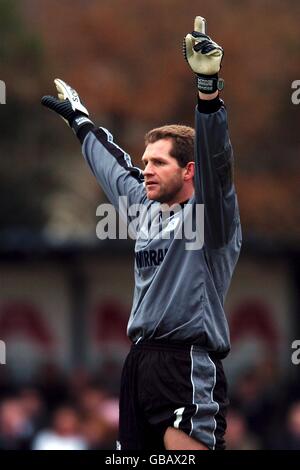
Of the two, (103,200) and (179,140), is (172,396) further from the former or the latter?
(103,200)

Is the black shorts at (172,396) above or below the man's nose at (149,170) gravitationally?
below

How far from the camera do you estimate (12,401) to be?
15.6m

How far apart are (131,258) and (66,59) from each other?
12134 millimetres

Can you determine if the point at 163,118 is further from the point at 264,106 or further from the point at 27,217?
the point at 27,217

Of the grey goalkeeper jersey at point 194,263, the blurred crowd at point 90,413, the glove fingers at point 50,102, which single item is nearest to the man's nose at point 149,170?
the grey goalkeeper jersey at point 194,263

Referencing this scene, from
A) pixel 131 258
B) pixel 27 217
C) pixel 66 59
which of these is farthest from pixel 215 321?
Answer: pixel 27 217

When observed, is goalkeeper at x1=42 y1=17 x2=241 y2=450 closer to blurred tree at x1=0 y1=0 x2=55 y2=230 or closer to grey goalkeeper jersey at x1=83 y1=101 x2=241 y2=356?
grey goalkeeper jersey at x1=83 y1=101 x2=241 y2=356

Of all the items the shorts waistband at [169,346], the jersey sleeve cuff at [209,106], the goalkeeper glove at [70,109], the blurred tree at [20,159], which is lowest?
the shorts waistband at [169,346]

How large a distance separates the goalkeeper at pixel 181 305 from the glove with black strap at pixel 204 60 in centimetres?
15

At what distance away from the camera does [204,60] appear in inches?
271

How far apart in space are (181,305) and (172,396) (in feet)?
1.53

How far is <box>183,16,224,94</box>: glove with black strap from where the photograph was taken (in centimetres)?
684

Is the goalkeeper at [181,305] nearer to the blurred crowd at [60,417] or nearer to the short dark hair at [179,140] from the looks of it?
the short dark hair at [179,140]

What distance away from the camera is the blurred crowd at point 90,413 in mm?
13461
